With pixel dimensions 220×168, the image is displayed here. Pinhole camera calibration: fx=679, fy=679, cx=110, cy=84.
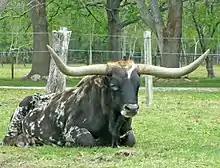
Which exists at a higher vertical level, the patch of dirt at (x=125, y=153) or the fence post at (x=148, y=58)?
the fence post at (x=148, y=58)

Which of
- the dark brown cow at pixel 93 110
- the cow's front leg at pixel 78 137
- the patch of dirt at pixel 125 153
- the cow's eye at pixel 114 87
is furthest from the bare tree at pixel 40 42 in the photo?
the patch of dirt at pixel 125 153

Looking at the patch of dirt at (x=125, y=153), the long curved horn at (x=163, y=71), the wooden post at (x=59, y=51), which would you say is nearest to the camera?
the patch of dirt at (x=125, y=153)

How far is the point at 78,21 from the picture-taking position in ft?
153

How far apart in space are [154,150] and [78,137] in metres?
1.06

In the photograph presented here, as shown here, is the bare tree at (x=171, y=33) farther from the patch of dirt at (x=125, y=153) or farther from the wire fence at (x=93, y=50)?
the patch of dirt at (x=125, y=153)

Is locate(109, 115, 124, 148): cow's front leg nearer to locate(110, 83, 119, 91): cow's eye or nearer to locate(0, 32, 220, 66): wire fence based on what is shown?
locate(110, 83, 119, 91): cow's eye

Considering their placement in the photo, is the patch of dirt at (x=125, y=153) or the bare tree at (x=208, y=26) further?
the bare tree at (x=208, y=26)

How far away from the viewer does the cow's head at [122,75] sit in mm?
8938

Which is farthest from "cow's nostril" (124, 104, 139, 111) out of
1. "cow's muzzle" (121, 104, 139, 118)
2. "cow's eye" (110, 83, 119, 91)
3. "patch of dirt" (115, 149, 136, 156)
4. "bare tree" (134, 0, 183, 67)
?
"bare tree" (134, 0, 183, 67)

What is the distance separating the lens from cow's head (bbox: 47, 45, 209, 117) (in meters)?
8.94

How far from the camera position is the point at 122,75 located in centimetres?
919

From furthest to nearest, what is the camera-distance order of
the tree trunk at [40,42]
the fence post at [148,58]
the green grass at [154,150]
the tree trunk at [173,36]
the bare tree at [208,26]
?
the bare tree at [208,26] → the tree trunk at [40,42] → the tree trunk at [173,36] → the fence post at [148,58] → the green grass at [154,150]

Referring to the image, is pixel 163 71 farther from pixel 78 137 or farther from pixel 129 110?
pixel 78 137

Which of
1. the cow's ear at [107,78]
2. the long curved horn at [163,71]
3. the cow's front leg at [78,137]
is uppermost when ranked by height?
the long curved horn at [163,71]
